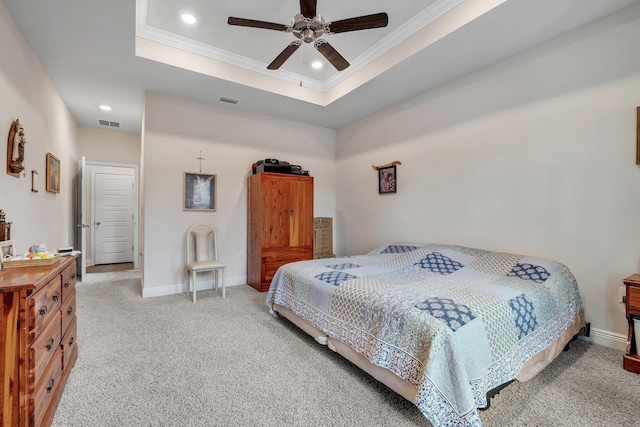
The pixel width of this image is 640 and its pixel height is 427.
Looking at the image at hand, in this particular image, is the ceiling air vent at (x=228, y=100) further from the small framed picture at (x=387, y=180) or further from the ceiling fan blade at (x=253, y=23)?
the small framed picture at (x=387, y=180)

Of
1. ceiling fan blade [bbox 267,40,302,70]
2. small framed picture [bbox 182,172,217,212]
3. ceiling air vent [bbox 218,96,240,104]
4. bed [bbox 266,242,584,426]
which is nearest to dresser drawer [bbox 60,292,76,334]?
bed [bbox 266,242,584,426]

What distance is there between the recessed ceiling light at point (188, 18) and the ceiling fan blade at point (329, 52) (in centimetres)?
130

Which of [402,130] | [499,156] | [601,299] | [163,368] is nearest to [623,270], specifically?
[601,299]

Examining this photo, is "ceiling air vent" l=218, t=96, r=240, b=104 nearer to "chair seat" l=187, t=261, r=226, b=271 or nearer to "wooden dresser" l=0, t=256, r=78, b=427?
"chair seat" l=187, t=261, r=226, b=271

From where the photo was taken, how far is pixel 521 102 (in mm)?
2895

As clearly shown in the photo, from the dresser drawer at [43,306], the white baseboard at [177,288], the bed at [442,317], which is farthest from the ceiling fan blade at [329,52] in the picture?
the white baseboard at [177,288]

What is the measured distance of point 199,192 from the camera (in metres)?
4.10

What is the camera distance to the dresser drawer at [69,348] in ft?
5.93

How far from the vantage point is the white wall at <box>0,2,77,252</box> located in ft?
7.26

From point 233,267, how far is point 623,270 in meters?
4.34

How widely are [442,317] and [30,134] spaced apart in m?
3.93

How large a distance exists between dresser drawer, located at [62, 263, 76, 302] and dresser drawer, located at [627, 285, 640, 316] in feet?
12.7

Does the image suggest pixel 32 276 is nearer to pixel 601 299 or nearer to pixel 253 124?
pixel 253 124

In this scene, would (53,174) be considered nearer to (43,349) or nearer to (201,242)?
(201,242)
